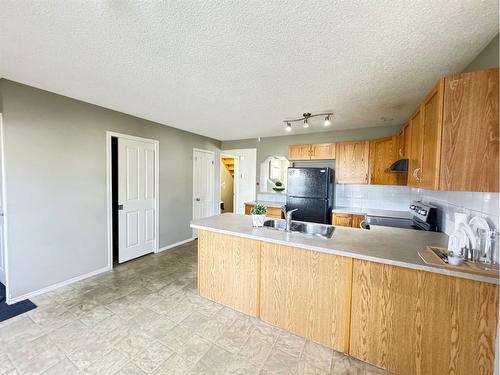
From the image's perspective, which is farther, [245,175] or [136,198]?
[245,175]

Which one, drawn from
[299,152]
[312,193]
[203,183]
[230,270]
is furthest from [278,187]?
[230,270]

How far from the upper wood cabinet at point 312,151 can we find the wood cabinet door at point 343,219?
3.62 feet

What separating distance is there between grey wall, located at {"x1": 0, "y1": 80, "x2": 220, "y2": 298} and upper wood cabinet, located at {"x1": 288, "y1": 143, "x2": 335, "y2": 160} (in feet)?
9.64

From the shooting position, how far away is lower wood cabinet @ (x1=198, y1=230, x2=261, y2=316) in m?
2.12

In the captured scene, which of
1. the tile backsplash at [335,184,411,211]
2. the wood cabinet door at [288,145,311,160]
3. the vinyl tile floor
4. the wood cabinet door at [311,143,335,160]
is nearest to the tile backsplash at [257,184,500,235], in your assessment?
the tile backsplash at [335,184,411,211]

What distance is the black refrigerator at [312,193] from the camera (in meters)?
3.72

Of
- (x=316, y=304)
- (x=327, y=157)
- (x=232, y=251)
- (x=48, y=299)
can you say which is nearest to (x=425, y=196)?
(x=327, y=157)

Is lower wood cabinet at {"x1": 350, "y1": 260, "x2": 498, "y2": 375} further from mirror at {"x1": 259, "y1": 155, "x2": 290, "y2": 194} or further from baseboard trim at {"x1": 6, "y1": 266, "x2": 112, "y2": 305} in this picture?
baseboard trim at {"x1": 6, "y1": 266, "x2": 112, "y2": 305}

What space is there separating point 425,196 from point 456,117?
2.28 metres

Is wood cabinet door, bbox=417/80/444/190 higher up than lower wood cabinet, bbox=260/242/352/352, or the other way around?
wood cabinet door, bbox=417/80/444/190

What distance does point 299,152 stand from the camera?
4.23 m

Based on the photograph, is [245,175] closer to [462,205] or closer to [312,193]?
[312,193]

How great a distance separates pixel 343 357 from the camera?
1665mm

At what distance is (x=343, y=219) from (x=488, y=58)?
2610 mm
